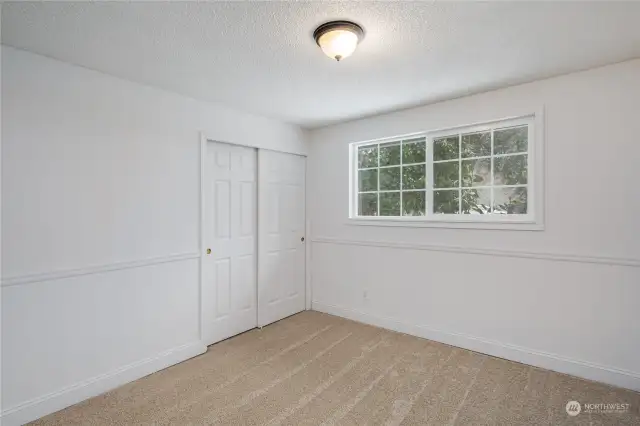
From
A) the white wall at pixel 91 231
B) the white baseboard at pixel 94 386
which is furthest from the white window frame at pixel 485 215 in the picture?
the white baseboard at pixel 94 386

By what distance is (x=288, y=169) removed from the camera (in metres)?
4.06

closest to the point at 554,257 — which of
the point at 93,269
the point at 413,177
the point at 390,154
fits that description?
the point at 413,177

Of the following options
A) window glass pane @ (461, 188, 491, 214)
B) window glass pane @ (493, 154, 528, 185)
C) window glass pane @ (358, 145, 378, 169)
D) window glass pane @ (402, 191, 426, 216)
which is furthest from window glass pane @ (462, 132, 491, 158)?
window glass pane @ (358, 145, 378, 169)

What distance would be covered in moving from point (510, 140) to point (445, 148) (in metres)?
0.58

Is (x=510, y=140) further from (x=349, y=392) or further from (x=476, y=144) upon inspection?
(x=349, y=392)

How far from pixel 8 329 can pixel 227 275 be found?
1.69 m

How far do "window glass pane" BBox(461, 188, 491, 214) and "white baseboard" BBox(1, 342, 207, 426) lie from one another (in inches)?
112

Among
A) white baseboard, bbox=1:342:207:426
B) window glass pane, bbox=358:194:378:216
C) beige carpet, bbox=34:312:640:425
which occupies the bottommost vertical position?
beige carpet, bbox=34:312:640:425

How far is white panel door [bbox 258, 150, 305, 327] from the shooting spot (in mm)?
3752

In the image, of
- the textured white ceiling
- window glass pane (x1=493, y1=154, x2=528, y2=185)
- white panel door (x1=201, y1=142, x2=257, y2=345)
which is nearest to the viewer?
the textured white ceiling

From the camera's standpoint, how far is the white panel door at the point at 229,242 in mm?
3227

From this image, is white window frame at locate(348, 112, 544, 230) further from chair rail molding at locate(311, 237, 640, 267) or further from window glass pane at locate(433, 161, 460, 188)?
chair rail molding at locate(311, 237, 640, 267)

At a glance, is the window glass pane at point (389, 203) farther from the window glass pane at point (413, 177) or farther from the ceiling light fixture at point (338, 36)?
the ceiling light fixture at point (338, 36)

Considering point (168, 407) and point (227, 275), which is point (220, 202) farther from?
point (168, 407)
